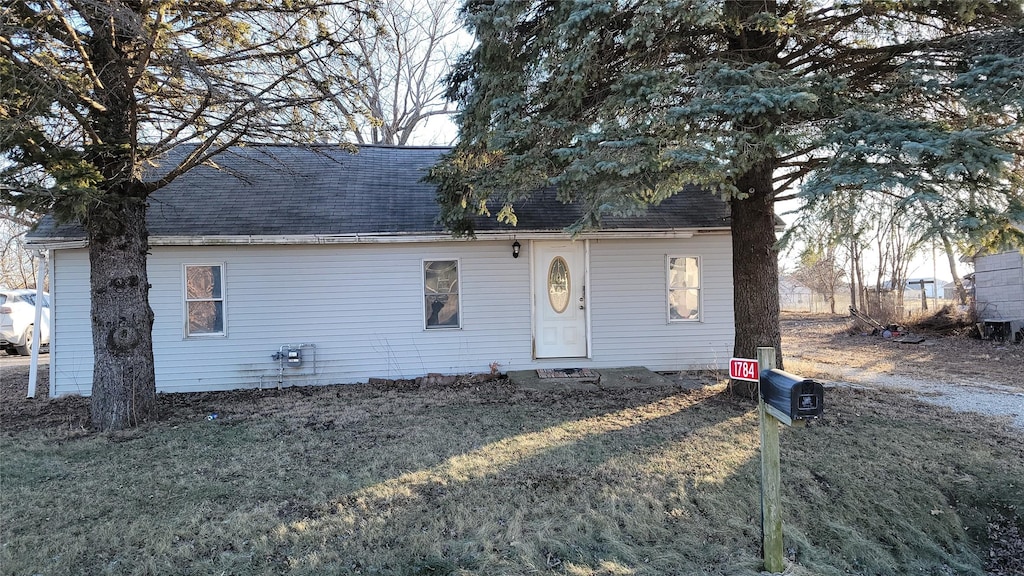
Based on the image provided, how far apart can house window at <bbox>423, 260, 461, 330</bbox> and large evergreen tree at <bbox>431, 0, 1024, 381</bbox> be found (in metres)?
2.46

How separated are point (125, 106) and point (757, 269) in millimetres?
7593

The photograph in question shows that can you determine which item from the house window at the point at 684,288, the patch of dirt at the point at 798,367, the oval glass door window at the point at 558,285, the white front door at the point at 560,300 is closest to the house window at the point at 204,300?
the patch of dirt at the point at 798,367

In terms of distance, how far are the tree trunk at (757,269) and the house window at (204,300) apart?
7.67 m

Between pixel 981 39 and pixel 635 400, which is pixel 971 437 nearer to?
pixel 635 400

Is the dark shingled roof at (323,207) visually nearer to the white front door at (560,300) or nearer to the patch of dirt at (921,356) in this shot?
the white front door at (560,300)

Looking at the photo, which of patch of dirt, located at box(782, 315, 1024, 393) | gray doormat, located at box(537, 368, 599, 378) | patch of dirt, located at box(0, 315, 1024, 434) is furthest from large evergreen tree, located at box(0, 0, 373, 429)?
patch of dirt, located at box(782, 315, 1024, 393)

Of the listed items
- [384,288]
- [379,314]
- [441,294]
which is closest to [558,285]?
[441,294]

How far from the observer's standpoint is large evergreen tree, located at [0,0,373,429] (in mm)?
4484

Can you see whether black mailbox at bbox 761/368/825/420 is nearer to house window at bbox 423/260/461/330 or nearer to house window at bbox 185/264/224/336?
house window at bbox 423/260/461/330

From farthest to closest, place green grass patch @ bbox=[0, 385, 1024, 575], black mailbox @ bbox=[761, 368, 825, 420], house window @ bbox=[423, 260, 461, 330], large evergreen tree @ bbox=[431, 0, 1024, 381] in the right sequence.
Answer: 1. house window @ bbox=[423, 260, 461, 330]
2. large evergreen tree @ bbox=[431, 0, 1024, 381]
3. green grass patch @ bbox=[0, 385, 1024, 575]
4. black mailbox @ bbox=[761, 368, 825, 420]

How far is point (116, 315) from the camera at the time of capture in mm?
5418

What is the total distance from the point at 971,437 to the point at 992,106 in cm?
322

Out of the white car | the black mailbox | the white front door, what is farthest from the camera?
the white car

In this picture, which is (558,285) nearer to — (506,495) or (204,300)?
(506,495)
